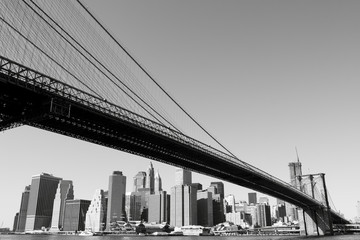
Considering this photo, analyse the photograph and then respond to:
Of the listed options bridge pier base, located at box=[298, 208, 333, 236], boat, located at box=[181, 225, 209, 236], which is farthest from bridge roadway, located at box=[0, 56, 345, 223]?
boat, located at box=[181, 225, 209, 236]

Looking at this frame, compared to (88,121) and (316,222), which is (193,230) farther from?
(88,121)

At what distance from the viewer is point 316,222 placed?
3644 inches

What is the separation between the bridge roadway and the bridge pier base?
139 feet

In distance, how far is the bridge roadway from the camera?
28.2m

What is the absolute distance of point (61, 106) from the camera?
30172 millimetres

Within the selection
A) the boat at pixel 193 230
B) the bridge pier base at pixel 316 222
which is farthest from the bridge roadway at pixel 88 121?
the boat at pixel 193 230

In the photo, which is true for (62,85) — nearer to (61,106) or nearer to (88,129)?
(61,106)

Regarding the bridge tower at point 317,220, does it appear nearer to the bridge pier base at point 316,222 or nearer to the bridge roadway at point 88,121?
the bridge pier base at point 316,222

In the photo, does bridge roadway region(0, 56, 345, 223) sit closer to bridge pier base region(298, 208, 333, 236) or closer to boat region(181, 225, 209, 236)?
bridge pier base region(298, 208, 333, 236)

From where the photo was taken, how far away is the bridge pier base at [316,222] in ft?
296

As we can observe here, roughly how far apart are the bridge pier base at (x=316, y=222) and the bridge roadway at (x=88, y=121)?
4248 cm

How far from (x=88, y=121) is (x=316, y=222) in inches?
2913

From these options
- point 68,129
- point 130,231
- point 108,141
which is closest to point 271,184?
point 108,141

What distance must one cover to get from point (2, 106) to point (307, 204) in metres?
77.3
